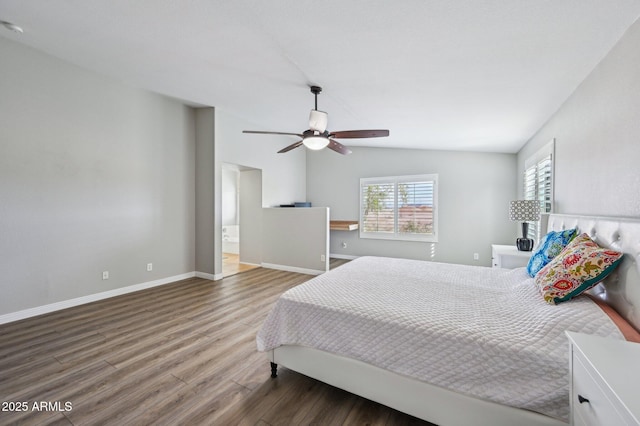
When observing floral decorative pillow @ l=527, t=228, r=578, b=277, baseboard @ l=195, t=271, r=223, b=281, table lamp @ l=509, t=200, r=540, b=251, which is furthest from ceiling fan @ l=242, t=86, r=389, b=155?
baseboard @ l=195, t=271, r=223, b=281

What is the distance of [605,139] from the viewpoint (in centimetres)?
195

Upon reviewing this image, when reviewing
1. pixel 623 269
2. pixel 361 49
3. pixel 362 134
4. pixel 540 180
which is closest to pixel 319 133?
pixel 362 134

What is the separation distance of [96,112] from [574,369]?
5.09 metres


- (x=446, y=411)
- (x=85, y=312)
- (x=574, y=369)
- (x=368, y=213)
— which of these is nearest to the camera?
(x=574, y=369)

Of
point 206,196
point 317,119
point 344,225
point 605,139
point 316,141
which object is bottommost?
point 344,225

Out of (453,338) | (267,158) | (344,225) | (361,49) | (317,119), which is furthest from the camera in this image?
(344,225)

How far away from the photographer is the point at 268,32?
215 centimetres

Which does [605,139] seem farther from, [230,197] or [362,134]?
[230,197]

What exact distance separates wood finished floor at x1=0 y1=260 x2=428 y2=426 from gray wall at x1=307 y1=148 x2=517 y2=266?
3.69 m

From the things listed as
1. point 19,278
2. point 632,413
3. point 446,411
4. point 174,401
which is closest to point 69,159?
point 19,278

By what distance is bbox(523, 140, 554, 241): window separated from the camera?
10.2ft

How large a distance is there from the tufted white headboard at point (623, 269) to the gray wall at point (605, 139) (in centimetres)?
20

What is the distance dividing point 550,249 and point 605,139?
89 cm

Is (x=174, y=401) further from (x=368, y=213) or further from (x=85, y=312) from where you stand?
(x=368, y=213)
